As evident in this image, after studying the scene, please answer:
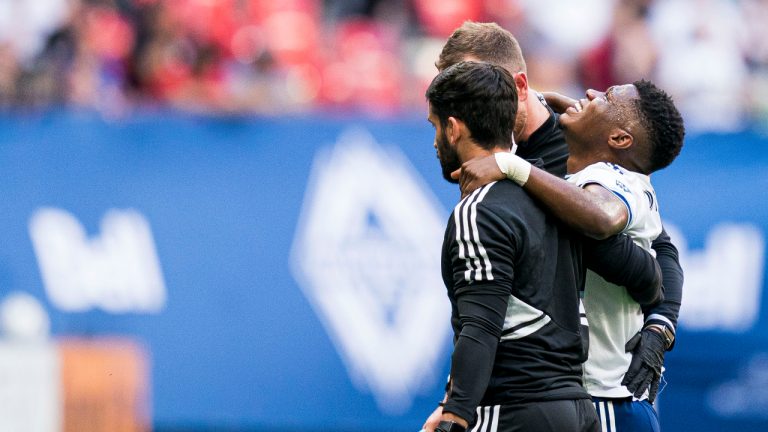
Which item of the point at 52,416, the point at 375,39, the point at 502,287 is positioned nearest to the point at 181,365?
the point at 52,416

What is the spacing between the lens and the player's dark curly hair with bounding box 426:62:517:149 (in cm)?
352

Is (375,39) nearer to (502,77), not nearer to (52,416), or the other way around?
(52,416)

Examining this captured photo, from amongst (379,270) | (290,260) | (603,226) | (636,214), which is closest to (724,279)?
(379,270)

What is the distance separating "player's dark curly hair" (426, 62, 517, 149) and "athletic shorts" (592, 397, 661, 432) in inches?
37.1

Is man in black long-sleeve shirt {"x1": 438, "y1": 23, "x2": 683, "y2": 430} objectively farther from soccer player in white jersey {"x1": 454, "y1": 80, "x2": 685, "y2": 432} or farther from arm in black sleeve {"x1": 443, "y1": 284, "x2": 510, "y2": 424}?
arm in black sleeve {"x1": 443, "y1": 284, "x2": 510, "y2": 424}

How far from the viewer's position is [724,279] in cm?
739

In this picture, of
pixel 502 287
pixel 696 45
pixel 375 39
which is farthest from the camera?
pixel 375 39

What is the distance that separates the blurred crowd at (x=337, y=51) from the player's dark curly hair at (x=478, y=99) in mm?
4354

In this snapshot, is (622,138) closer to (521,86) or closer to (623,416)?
(521,86)

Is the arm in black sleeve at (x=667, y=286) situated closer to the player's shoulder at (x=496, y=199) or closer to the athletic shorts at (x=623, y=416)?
the athletic shorts at (x=623, y=416)

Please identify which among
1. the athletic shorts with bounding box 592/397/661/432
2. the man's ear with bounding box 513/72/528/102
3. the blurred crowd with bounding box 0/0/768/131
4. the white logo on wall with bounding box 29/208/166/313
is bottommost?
the athletic shorts with bounding box 592/397/661/432

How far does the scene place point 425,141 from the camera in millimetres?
7859

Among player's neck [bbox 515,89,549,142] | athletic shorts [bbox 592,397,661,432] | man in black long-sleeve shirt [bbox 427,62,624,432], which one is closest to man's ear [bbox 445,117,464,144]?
man in black long-sleeve shirt [bbox 427,62,624,432]

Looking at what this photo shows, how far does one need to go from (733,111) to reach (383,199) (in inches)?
94.2
